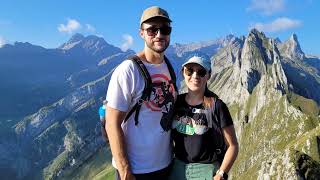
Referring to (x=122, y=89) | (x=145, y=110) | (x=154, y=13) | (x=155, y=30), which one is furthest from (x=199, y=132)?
(x=154, y=13)

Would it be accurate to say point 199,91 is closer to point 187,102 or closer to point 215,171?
point 187,102

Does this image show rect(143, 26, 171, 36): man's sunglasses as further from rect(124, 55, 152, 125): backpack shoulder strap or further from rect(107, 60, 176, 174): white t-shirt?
rect(124, 55, 152, 125): backpack shoulder strap

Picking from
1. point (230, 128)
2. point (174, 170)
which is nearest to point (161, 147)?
point (174, 170)

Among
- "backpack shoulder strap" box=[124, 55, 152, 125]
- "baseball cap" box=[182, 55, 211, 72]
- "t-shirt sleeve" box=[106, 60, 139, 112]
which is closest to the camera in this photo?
"t-shirt sleeve" box=[106, 60, 139, 112]

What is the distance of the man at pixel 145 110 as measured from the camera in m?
14.5

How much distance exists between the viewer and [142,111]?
15.1 metres

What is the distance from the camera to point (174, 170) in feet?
54.0

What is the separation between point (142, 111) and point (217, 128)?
8.74 ft

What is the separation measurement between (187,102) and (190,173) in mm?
2428

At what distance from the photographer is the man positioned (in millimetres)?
14469

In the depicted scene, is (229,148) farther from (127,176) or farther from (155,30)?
(155,30)

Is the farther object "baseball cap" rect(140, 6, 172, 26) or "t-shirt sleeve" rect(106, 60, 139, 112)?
"baseball cap" rect(140, 6, 172, 26)

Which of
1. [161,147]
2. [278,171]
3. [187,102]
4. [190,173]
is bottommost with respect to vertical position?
[278,171]

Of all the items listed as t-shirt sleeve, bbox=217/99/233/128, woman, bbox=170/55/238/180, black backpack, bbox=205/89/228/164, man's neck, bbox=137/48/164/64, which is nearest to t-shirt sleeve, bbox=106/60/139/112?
man's neck, bbox=137/48/164/64
